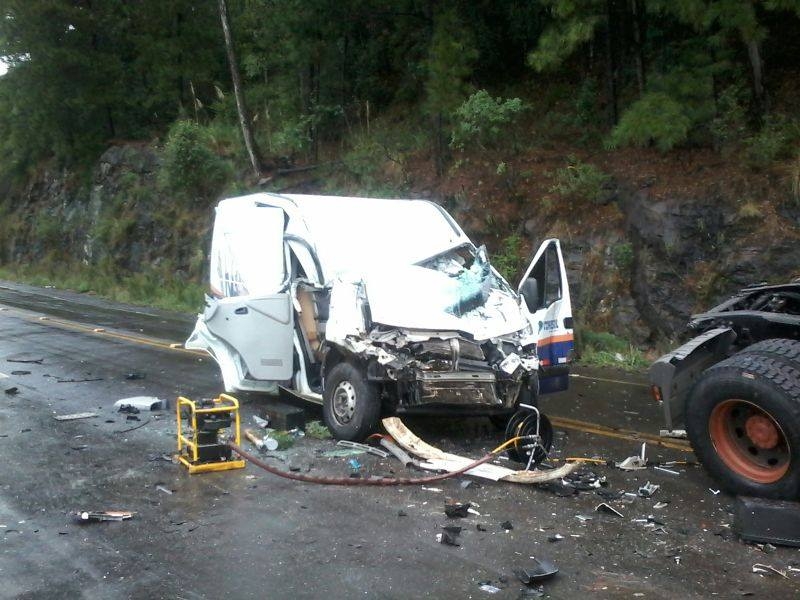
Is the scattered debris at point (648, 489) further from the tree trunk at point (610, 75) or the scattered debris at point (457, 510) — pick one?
the tree trunk at point (610, 75)

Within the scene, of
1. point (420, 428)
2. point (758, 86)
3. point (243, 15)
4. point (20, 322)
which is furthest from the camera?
point (243, 15)

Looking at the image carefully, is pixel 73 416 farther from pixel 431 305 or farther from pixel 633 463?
pixel 633 463

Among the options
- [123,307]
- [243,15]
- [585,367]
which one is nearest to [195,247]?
[123,307]

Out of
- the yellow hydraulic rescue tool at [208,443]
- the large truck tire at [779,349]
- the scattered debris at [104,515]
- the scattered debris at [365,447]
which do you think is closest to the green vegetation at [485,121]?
the scattered debris at [365,447]

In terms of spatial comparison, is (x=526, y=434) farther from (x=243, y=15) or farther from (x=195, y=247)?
(x=243, y=15)

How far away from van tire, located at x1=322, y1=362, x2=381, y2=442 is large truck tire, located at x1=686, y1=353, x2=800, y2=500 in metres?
2.70

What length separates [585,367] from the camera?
1304 cm

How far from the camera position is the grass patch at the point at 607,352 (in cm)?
1319

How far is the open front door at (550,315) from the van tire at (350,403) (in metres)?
1.75

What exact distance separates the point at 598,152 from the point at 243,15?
50.4 ft

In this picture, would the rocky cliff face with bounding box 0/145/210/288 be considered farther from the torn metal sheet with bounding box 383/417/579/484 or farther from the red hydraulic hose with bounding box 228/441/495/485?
the red hydraulic hose with bounding box 228/441/495/485

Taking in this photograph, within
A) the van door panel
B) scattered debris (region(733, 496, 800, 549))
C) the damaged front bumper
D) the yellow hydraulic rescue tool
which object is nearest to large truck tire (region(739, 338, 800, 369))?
scattered debris (region(733, 496, 800, 549))

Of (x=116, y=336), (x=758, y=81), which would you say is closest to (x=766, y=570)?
(x=758, y=81)

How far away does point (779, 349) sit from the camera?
20.6ft
